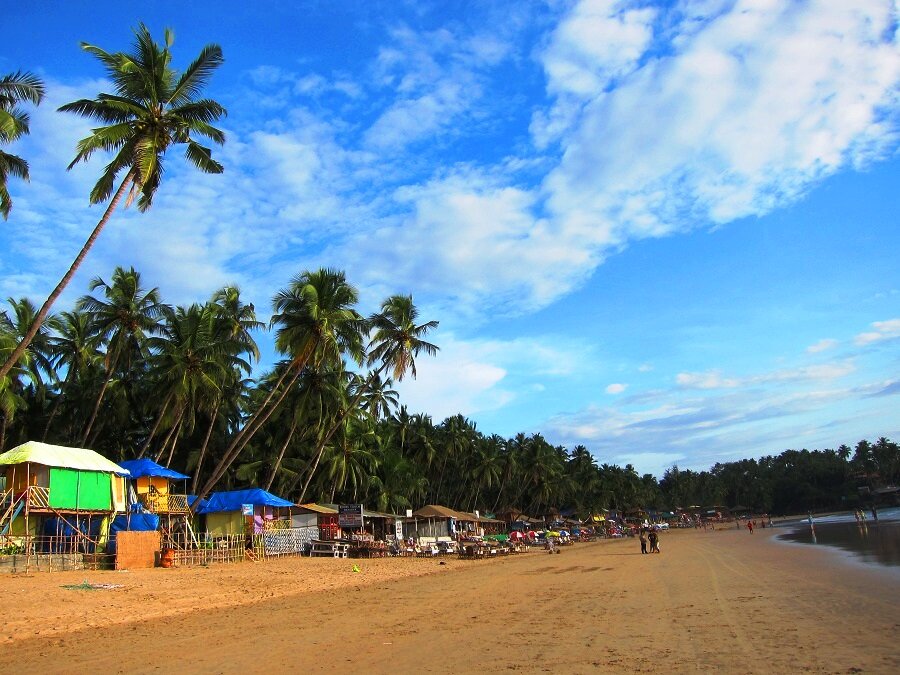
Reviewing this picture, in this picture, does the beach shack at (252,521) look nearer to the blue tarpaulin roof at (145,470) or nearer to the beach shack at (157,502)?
the beach shack at (157,502)

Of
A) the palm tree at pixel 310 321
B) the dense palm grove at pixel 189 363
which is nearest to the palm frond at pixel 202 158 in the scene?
the dense palm grove at pixel 189 363

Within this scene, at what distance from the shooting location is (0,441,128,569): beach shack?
20.0 metres

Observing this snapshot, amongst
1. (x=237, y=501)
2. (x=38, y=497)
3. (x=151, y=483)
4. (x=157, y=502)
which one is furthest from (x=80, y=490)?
(x=237, y=501)

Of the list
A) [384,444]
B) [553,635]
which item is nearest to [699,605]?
[553,635]

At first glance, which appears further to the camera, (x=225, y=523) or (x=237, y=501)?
(x=225, y=523)

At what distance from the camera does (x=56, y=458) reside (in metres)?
21.9

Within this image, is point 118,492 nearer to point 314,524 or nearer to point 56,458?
point 56,458

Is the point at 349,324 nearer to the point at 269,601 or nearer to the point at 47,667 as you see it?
the point at 269,601

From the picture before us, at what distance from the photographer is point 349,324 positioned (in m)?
34.0

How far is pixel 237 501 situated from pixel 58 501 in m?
9.31

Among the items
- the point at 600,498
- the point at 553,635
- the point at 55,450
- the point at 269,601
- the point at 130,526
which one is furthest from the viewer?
the point at 600,498

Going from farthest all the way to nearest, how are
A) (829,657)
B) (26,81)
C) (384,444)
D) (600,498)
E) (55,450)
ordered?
(600,498) < (384,444) < (55,450) < (26,81) < (829,657)

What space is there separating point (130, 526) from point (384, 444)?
31.2 meters

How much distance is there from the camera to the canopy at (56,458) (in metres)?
21.0
